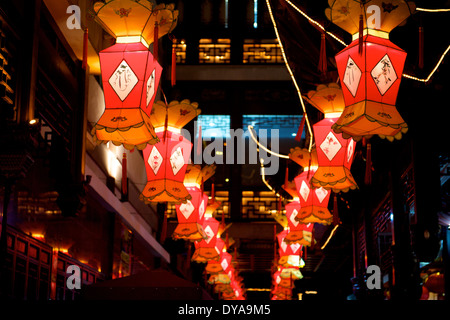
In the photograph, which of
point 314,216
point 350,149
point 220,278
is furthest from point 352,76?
point 220,278

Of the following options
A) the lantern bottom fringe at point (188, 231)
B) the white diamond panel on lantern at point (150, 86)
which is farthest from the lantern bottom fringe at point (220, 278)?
the white diamond panel on lantern at point (150, 86)

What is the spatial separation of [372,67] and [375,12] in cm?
60

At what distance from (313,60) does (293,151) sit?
172 cm

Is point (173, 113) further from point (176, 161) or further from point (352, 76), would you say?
point (352, 76)

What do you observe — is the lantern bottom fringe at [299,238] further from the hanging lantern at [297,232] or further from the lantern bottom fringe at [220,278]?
the lantern bottom fringe at [220,278]

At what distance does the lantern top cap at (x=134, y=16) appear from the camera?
869 cm

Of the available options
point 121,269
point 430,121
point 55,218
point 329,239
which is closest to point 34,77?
point 55,218

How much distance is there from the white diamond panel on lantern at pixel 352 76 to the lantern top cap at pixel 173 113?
354 centimetres

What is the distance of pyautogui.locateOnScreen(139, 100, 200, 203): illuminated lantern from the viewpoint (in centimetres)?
1082

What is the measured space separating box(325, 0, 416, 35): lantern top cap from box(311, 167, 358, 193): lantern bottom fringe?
2.91 meters

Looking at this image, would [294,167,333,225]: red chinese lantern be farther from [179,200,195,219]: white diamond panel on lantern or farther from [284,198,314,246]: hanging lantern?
[284,198,314,246]: hanging lantern

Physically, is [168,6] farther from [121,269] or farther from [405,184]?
[121,269]

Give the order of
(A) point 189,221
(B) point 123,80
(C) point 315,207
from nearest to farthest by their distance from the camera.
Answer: (B) point 123,80 → (C) point 315,207 → (A) point 189,221

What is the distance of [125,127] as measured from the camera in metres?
8.54
